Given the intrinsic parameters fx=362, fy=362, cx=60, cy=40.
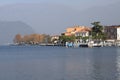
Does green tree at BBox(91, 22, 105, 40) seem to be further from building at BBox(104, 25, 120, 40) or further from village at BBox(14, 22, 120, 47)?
building at BBox(104, 25, 120, 40)

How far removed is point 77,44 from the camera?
162m

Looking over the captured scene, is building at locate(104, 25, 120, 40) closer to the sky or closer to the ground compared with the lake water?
closer to the sky

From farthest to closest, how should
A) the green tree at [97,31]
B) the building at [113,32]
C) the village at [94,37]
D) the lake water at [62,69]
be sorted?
the building at [113,32] → the village at [94,37] → the green tree at [97,31] → the lake water at [62,69]

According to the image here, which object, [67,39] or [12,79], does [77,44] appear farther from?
[12,79]

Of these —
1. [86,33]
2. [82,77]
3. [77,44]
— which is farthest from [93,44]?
[82,77]

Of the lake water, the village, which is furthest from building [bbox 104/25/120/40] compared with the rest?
the lake water

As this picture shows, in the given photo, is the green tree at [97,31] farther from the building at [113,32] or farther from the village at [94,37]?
the building at [113,32]

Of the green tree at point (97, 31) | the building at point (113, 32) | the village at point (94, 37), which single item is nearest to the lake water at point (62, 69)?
the green tree at point (97, 31)

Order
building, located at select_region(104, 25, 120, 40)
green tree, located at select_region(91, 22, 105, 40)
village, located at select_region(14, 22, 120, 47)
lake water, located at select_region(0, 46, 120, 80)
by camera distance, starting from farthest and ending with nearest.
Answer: building, located at select_region(104, 25, 120, 40) < village, located at select_region(14, 22, 120, 47) < green tree, located at select_region(91, 22, 105, 40) < lake water, located at select_region(0, 46, 120, 80)

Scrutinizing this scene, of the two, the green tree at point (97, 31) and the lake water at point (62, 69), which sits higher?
the green tree at point (97, 31)

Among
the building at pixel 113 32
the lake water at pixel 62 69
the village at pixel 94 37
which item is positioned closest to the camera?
the lake water at pixel 62 69

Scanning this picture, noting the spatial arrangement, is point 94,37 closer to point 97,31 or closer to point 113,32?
point 97,31

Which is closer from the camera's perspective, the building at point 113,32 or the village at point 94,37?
the village at point 94,37

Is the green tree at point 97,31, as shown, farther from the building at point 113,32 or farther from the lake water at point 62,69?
the lake water at point 62,69
